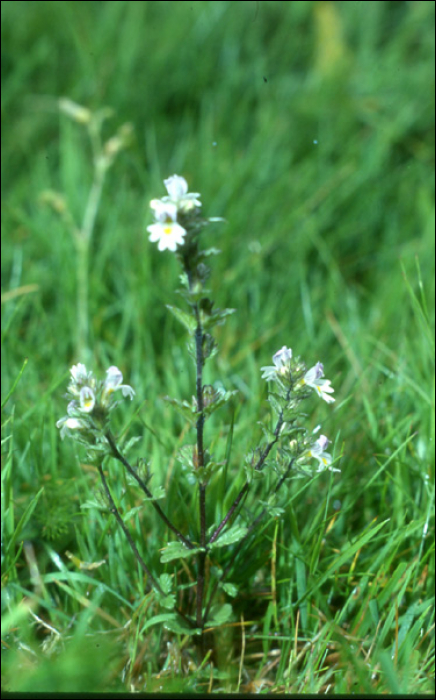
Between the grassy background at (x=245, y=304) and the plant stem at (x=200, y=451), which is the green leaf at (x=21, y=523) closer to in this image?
the grassy background at (x=245, y=304)

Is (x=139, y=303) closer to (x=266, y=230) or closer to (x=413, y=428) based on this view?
(x=266, y=230)

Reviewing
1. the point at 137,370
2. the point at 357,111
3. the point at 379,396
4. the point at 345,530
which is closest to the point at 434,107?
the point at 357,111

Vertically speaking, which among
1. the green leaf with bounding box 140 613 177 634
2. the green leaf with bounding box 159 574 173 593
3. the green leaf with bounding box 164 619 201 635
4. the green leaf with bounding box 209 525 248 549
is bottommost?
the green leaf with bounding box 164 619 201 635

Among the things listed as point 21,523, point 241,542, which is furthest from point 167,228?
point 21,523

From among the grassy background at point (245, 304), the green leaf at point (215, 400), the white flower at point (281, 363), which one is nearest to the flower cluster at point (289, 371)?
the white flower at point (281, 363)

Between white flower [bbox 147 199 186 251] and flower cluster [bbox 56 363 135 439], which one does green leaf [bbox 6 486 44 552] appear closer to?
flower cluster [bbox 56 363 135 439]

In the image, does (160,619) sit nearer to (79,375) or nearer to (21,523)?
(21,523)

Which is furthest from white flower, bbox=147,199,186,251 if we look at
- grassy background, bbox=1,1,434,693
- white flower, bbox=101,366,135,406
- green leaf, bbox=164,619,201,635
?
green leaf, bbox=164,619,201,635
